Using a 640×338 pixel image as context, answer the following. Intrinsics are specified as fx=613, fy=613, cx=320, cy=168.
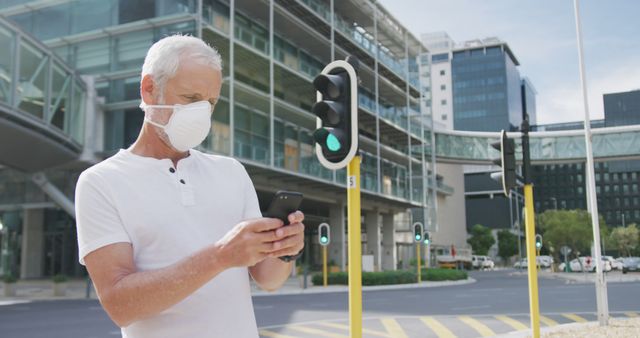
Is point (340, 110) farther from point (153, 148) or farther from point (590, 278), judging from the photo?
point (590, 278)

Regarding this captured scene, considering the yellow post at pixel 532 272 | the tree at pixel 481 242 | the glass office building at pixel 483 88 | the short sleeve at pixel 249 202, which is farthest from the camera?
the glass office building at pixel 483 88

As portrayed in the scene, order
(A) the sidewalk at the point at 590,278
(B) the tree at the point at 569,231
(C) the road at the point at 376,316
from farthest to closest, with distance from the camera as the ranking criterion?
(B) the tree at the point at 569,231 → (A) the sidewalk at the point at 590,278 → (C) the road at the point at 376,316

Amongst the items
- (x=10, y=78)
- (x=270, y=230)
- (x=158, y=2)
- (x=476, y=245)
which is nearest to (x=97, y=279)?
(x=270, y=230)

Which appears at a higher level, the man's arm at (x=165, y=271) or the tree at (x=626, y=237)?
the tree at (x=626, y=237)

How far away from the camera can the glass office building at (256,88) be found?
26.5 metres

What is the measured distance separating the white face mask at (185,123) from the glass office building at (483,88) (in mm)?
139297

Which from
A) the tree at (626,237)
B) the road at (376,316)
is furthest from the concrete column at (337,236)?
the tree at (626,237)

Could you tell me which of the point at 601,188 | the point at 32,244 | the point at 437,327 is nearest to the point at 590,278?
the point at 437,327

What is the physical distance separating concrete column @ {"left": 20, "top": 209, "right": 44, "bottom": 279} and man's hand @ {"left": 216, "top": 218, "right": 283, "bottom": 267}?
3807 cm

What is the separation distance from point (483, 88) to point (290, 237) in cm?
14182

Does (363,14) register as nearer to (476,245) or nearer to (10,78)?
(10,78)

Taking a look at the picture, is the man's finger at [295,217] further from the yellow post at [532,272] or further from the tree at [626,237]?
the tree at [626,237]

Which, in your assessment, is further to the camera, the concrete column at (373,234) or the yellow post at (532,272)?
the concrete column at (373,234)

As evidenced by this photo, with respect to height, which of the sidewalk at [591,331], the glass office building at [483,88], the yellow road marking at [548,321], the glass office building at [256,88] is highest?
→ the glass office building at [483,88]
